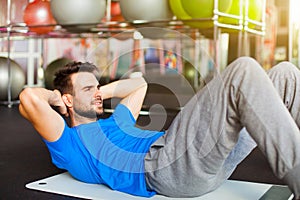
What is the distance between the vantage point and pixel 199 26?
322cm

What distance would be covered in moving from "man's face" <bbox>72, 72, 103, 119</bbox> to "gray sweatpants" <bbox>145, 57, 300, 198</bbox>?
20 cm

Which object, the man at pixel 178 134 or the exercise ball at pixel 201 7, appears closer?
the man at pixel 178 134

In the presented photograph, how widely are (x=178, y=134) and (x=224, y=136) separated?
0.12 meters

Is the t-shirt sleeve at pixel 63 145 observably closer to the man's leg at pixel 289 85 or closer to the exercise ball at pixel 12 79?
the man's leg at pixel 289 85

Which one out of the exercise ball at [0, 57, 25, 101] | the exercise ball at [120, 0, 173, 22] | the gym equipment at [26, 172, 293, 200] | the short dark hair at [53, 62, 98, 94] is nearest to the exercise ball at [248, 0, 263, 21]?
the exercise ball at [120, 0, 173, 22]

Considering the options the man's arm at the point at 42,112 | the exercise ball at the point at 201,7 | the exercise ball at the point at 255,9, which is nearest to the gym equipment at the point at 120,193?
the man's arm at the point at 42,112

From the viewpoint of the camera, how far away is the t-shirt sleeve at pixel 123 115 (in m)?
1.45

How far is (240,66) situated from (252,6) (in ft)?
7.89

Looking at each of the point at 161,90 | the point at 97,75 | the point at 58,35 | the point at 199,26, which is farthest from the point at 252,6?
the point at 97,75

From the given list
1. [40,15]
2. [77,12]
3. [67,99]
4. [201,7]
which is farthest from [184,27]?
[67,99]

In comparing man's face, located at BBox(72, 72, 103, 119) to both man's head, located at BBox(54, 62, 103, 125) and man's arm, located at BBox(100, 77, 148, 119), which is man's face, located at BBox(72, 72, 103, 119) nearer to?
man's head, located at BBox(54, 62, 103, 125)

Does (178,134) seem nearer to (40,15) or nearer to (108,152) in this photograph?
(108,152)

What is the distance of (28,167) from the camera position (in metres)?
1.84

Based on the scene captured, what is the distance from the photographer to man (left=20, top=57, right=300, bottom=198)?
1.10 m
